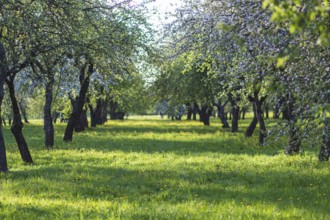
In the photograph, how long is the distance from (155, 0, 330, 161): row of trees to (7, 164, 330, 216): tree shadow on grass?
4.21 feet

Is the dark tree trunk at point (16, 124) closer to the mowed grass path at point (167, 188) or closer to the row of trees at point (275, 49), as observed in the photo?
the mowed grass path at point (167, 188)

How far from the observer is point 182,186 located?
445 inches

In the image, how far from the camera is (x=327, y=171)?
13188mm

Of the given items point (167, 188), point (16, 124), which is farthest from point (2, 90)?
point (167, 188)

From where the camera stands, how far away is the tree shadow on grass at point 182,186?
383 inches

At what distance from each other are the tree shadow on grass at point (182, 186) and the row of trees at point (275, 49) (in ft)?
4.21

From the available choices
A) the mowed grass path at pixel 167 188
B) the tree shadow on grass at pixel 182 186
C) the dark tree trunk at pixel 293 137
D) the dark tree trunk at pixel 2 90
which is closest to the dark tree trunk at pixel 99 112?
the mowed grass path at pixel 167 188

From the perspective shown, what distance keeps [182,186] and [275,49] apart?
4.30 metres

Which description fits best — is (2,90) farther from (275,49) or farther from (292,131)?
(292,131)

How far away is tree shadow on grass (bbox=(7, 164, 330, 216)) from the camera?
9.73 meters

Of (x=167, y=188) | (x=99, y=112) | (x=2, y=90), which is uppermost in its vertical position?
(x=2, y=90)

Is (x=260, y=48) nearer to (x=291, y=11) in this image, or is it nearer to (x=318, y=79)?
(x=318, y=79)

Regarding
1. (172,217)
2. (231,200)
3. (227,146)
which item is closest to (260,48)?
(231,200)

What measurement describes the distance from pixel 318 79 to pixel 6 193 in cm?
781
